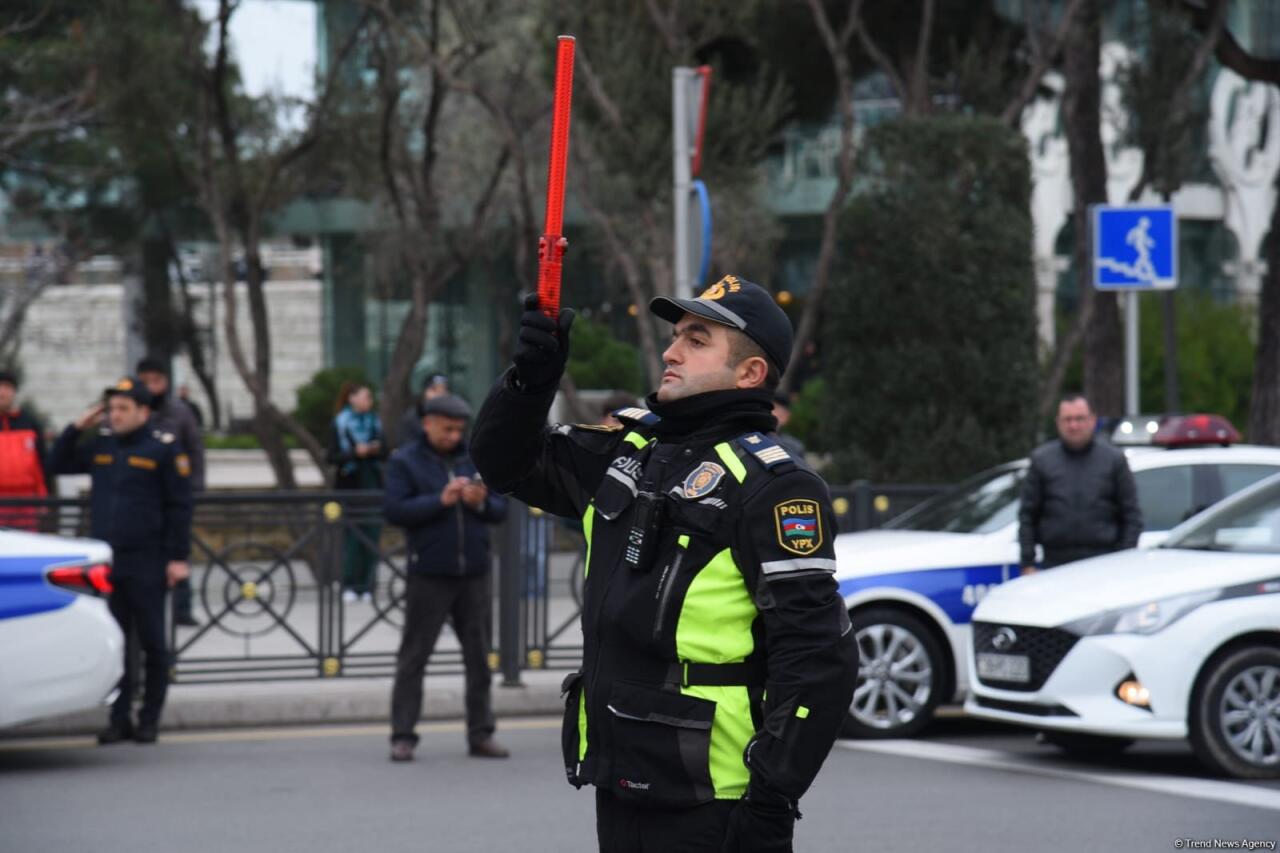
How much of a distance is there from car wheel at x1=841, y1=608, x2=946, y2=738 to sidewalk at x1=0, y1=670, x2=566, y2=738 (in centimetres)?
181

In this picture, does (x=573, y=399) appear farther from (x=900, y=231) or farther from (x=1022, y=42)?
(x=1022, y=42)

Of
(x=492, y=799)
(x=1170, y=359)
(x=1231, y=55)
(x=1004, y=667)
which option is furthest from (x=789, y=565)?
(x=1231, y=55)

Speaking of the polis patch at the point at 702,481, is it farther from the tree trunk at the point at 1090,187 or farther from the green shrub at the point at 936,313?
the tree trunk at the point at 1090,187

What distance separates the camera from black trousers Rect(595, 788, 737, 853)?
139 inches

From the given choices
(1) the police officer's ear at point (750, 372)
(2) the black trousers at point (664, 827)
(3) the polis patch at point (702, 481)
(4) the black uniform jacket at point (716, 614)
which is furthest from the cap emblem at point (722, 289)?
(2) the black trousers at point (664, 827)

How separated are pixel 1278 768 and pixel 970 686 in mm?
1499

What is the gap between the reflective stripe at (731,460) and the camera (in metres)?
3.61

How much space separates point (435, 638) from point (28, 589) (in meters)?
1.94

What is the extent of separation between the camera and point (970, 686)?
920 cm

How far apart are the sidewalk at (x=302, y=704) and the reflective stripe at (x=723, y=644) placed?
279 inches

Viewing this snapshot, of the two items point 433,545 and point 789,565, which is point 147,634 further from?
point 789,565

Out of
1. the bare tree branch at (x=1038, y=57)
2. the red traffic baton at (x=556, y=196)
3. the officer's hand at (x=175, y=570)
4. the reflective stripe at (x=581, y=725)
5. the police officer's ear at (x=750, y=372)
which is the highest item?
the bare tree branch at (x=1038, y=57)

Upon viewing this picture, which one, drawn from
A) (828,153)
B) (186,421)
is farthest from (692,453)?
(828,153)

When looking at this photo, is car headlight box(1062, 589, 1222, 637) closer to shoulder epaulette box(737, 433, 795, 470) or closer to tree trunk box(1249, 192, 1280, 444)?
shoulder epaulette box(737, 433, 795, 470)
